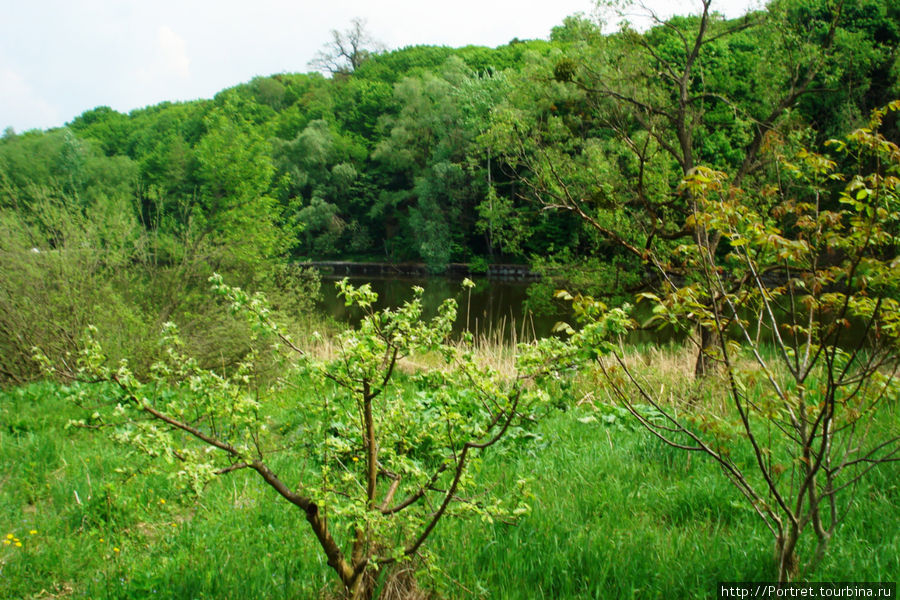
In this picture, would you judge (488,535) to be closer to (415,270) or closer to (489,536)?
(489,536)

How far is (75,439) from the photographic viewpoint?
17.0 ft

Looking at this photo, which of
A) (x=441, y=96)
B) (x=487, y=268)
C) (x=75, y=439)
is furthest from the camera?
(x=441, y=96)

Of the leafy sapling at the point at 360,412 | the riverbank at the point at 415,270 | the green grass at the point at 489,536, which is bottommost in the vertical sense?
the riverbank at the point at 415,270

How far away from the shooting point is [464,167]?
130 ft

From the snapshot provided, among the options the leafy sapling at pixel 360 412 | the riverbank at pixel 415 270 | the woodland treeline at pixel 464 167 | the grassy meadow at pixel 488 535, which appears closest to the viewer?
the leafy sapling at pixel 360 412

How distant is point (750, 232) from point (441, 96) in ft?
148

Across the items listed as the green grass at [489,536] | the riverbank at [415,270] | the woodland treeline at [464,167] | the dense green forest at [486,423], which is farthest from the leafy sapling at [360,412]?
the riverbank at [415,270]

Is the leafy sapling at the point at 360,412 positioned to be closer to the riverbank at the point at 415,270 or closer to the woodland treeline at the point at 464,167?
the woodland treeline at the point at 464,167

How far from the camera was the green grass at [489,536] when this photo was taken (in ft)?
8.92

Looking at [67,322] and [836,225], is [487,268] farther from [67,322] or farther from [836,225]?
[836,225]

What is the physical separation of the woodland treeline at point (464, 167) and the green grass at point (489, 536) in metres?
1.54

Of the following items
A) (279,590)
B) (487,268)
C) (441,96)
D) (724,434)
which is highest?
(441,96)

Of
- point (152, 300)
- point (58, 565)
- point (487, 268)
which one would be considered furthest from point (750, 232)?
point (487, 268)

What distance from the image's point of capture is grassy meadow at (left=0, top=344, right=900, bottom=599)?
2.71 metres
